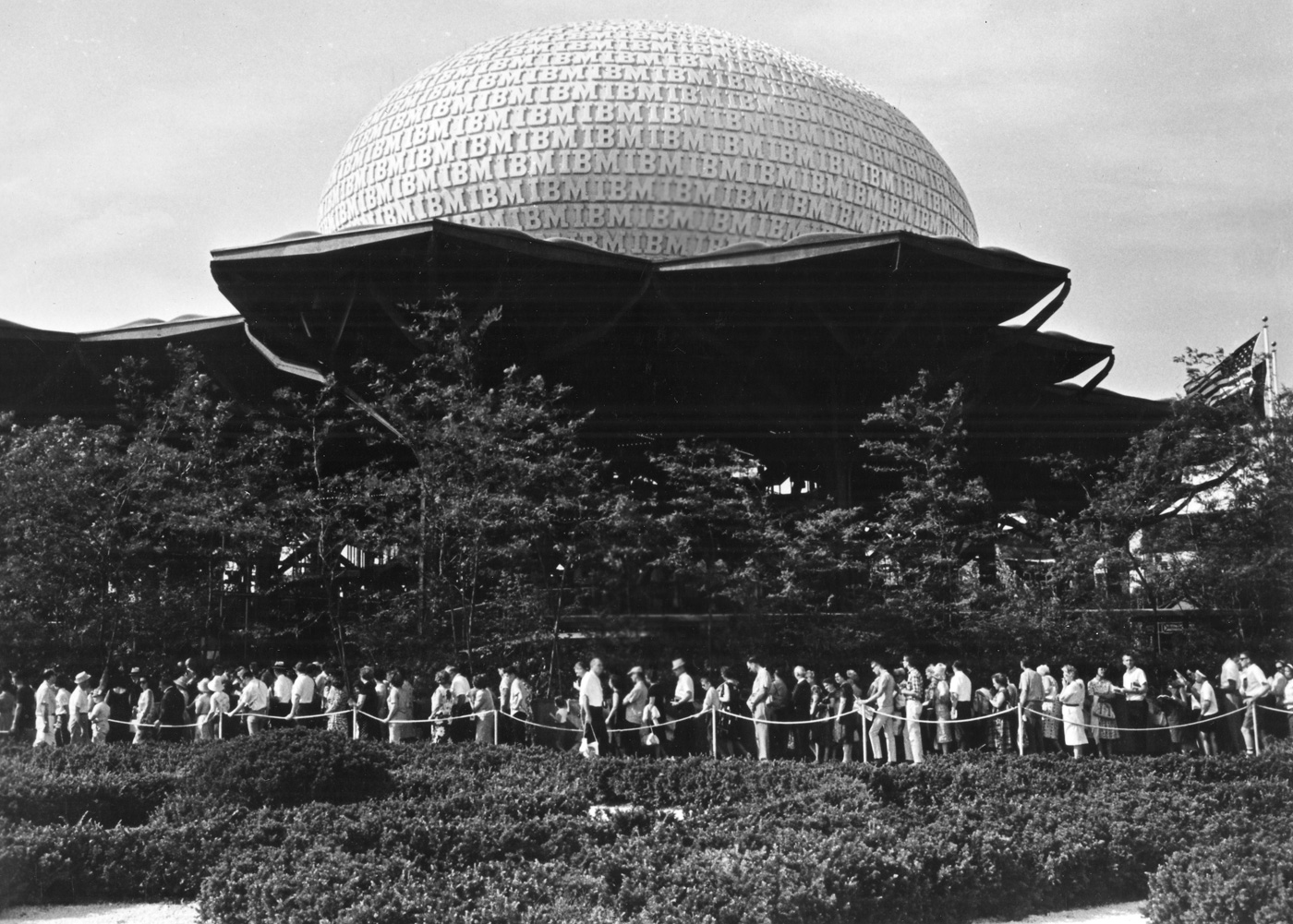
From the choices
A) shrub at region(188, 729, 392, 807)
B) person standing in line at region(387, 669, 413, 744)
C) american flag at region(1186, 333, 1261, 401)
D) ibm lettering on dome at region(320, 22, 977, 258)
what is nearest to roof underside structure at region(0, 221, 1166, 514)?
ibm lettering on dome at region(320, 22, 977, 258)

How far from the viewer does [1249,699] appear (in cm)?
1588

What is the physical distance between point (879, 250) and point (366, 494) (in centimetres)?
991

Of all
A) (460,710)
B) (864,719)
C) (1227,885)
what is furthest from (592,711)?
(1227,885)

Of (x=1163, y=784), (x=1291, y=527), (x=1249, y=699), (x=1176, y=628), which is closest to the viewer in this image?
(x=1163, y=784)

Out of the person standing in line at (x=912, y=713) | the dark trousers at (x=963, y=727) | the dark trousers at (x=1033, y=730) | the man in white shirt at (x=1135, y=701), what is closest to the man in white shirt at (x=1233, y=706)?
the man in white shirt at (x=1135, y=701)

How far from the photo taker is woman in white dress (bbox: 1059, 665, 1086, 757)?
15.4 meters

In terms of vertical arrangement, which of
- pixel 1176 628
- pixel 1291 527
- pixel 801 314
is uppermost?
pixel 801 314

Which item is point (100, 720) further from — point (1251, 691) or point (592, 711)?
point (1251, 691)

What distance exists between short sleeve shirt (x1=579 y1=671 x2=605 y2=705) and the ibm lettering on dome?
43.0 feet

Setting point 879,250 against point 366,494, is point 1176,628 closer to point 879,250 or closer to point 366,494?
point 879,250

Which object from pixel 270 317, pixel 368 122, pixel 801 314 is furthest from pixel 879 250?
pixel 368 122

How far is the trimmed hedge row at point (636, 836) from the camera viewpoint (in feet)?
25.5

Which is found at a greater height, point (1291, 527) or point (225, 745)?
point (1291, 527)

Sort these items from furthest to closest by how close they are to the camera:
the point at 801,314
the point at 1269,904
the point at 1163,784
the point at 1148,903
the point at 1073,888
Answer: the point at 801,314
the point at 1163,784
the point at 1073,888
the point at 1148,903
the point at 1269,904
